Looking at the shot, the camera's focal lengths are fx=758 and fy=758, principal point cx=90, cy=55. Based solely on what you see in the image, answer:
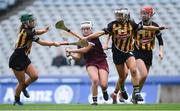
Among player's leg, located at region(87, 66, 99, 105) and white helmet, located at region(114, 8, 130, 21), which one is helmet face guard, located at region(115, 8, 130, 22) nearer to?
white helmet, located at region(114, 8, 130, 21)

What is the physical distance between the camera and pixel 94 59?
18141 mm

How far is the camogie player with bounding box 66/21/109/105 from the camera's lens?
699 inches

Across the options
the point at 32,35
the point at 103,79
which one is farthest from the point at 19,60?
the point at 103,79

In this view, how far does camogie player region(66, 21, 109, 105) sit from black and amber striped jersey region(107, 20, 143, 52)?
678mm

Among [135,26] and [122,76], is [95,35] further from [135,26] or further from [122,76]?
[122,76]

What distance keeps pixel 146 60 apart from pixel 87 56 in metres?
1.45

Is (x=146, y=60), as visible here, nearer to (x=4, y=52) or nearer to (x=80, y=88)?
(x=80, y=88)

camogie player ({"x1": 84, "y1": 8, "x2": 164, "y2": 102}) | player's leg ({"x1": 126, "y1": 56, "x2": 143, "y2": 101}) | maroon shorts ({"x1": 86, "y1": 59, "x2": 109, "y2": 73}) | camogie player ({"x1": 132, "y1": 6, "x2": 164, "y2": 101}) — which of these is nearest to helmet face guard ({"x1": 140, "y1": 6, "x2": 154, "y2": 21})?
camogie player ({"x1": 132, "y1": 6, "x2": 164, "y2": 101})

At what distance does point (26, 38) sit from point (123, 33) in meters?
2.24

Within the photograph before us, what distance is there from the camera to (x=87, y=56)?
18234mm

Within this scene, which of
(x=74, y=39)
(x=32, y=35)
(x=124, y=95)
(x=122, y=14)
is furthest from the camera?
(x=74, y=39)

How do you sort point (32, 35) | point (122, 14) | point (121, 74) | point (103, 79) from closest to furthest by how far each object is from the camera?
point (122, 14), point (32, 35), point (103, 79), point (121, 74)

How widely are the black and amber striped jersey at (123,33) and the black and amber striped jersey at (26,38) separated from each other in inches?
68.1

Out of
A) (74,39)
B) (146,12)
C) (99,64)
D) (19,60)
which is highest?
(74,39)
